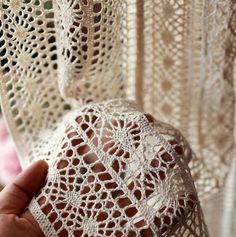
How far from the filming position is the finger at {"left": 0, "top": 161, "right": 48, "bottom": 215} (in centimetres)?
54

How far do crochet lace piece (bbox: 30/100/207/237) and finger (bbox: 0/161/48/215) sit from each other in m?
0.01

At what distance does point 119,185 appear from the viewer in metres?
0.54

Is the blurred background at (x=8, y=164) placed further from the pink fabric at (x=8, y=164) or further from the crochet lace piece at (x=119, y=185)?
the crochet lace piece at (x=119, y=185)

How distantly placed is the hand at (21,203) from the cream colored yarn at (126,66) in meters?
0.06

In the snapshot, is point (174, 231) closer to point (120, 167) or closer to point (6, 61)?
point (120, 167)

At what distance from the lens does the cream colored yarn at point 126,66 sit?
0.56 m

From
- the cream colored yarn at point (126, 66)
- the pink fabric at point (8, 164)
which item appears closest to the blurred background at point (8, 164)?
the pink fabric at point (8, 164)

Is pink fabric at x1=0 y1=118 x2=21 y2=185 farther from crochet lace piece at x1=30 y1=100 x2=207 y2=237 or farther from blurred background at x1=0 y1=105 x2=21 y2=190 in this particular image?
crochet lace piece at x1=30 y1=100 x2=207 y2=237

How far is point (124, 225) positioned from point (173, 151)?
10 cm

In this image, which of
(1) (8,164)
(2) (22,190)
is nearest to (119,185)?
(2) (22,190)

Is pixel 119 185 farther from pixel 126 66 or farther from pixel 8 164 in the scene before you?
pixel 8 164

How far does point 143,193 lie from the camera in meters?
0.53

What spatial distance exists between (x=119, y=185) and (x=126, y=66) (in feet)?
0.67

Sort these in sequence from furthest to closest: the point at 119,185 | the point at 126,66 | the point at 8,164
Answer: the point at 8,164 < the point at 126,66 < the point at 119,185
